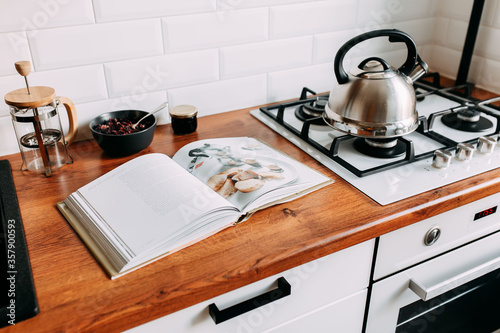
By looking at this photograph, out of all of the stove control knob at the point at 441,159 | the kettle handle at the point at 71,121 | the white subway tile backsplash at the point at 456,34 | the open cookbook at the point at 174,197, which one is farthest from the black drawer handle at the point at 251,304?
the white subway tile backsplash at the point at 456,34

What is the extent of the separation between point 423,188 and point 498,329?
0.77 m

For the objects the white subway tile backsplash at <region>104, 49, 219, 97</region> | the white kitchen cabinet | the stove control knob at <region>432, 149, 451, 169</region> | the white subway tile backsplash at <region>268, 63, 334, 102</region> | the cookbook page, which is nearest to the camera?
the white kitchen cabinet

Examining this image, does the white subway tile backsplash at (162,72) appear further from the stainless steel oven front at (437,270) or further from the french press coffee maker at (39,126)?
the stainless steel oven front at (437,270)

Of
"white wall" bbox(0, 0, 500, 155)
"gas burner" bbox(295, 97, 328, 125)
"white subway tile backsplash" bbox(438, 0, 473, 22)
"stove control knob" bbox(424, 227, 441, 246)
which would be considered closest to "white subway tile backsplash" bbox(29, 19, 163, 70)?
"white wall" bbox(0, 0, 500, 155)

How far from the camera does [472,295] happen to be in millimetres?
1247

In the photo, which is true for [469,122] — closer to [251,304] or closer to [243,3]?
[243,3]

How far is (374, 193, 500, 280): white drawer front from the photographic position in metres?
0.99

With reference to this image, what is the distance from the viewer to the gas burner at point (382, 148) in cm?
112

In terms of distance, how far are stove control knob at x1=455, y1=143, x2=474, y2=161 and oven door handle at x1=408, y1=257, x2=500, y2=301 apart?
0.28 m

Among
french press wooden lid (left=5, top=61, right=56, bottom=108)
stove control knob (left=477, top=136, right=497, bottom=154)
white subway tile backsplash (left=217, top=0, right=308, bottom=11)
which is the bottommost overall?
stove control knob (left=477, top=136, right=497, bottom=154)

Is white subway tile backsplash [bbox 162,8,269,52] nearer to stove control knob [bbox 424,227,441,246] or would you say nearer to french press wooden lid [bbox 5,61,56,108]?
french press wooden lid [bbox 5,61,56,108]

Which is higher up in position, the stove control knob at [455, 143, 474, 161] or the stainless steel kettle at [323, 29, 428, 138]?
the stainless steel kettle at [323, 29, 428, 138]

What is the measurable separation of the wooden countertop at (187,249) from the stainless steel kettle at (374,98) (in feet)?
0.46

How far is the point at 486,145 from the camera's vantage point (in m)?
1.10
